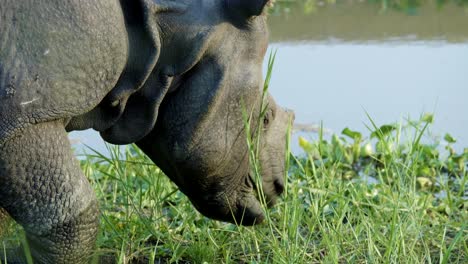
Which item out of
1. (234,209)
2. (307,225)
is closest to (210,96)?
(234,209)

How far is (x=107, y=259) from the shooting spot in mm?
4309

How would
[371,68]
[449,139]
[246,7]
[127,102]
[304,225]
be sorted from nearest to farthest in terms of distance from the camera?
1. [246,7]
2. [127,102]
3. [304,225]
4. [449,139]
5. [371,68]

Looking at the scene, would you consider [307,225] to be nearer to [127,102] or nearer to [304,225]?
[304,225]

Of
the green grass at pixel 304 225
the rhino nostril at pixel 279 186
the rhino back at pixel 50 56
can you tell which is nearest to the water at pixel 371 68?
the green grass at pixel 304 225

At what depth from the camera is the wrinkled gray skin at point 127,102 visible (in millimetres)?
3373

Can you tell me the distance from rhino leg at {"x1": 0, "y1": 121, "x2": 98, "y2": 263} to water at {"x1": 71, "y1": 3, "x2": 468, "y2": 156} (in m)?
2.91

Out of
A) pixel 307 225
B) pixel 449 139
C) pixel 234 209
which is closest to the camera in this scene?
pixel 234 209

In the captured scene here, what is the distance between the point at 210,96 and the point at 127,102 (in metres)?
0.34

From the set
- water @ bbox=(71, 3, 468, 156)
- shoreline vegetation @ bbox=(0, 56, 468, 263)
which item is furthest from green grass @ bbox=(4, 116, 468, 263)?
water @ bbox=(71, 3, 468, 156)

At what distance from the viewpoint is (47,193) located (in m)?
3.47

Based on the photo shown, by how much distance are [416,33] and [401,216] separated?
5.09 meters

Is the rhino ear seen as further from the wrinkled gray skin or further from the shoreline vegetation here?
the shoreline vegetation

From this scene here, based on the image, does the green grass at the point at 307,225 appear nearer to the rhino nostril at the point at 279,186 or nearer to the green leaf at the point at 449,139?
the rhino nostril at the point at 279,186

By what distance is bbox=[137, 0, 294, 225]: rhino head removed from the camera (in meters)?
3.82
